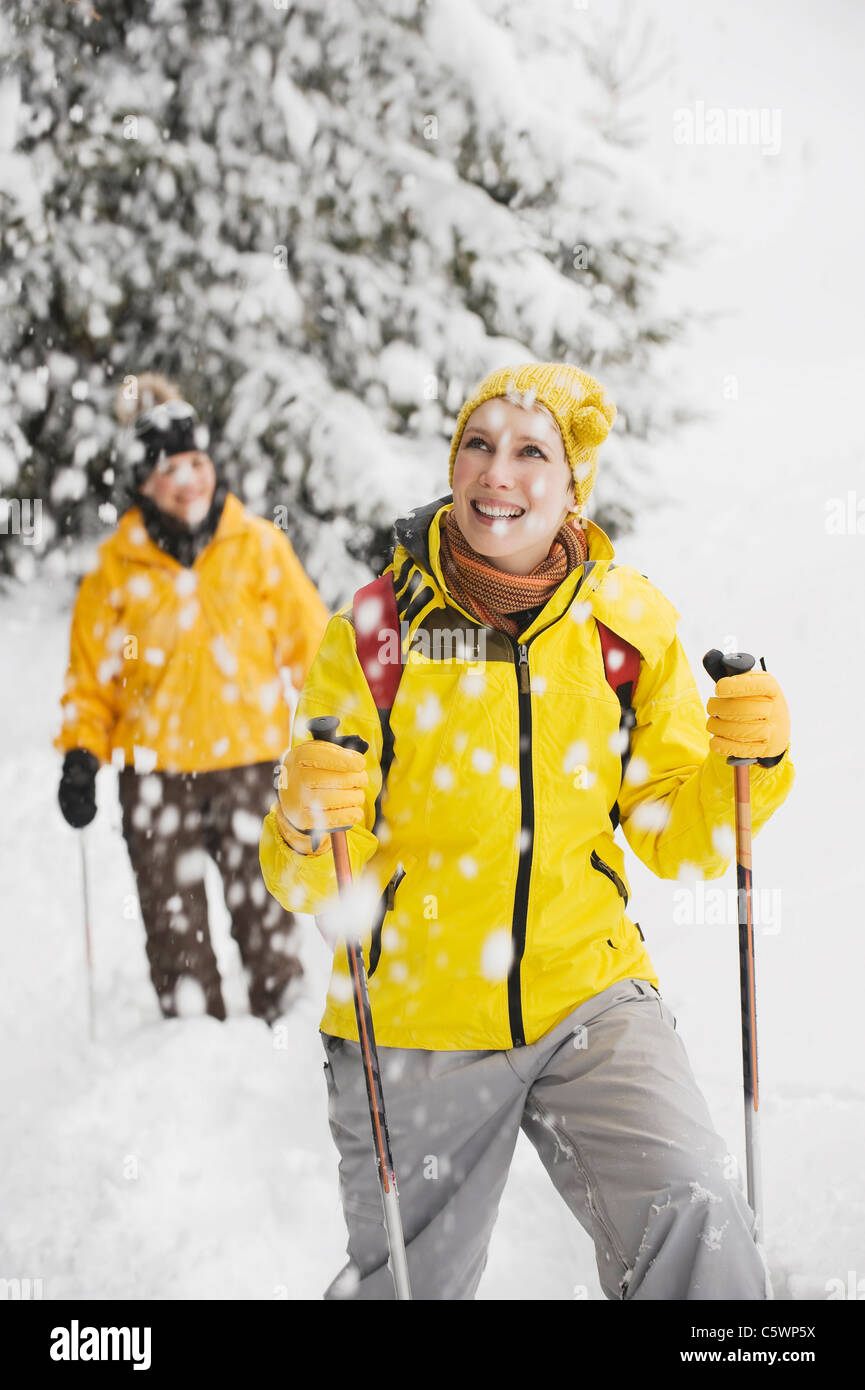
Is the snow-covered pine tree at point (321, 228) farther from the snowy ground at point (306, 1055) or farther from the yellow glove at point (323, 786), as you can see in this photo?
the yellow glove at point (323, 786)

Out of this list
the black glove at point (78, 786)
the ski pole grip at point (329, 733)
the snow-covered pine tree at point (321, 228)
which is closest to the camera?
the ski pole grip at point (329, 733)

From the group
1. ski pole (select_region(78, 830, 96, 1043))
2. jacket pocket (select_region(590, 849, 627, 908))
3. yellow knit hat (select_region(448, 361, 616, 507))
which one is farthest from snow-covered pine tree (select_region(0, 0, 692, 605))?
jacket pocket (select_region(590, 849, 627, 908))

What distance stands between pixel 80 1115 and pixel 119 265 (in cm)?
423

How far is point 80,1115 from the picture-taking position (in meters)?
3.52

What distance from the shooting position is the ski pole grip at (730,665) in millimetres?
1870

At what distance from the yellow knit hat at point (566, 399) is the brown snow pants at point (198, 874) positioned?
6.45 feet

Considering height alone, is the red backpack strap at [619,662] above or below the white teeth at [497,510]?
below

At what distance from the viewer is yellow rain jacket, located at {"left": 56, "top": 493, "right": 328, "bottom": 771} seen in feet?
11.6

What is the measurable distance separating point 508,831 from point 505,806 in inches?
1.9

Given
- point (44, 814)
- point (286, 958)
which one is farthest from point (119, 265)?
point (286, 958)

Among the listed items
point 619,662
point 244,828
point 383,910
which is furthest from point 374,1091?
point 244,828

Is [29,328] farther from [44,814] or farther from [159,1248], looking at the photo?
[159,1248]

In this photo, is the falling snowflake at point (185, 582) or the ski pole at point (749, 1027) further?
the falling snowflake at point (185, 582)

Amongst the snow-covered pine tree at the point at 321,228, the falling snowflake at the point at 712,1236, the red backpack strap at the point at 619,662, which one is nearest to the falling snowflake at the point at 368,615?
the red backpack strap at the point at 619,662
